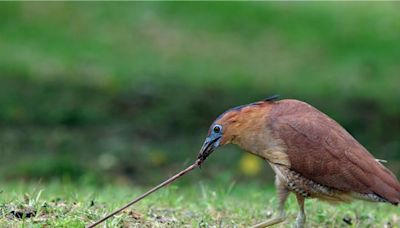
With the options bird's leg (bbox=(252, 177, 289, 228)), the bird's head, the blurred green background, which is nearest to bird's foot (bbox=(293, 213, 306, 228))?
bird's leg (bbox=(252, 177, 289, 228))

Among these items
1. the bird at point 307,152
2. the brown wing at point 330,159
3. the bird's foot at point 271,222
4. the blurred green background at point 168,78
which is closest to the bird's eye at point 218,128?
the bird at point 307,152

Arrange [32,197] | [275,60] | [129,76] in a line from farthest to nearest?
[275,60] → [129,76] → [32,197]

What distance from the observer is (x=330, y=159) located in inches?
212

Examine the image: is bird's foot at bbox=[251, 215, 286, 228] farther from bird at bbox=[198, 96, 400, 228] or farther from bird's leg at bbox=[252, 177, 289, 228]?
bird at bbox=[198, 96, 400, 228]

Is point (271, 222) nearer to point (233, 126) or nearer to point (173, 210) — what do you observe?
point (233, 126)

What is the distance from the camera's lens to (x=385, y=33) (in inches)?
597

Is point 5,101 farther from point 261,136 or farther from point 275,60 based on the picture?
point 261,136

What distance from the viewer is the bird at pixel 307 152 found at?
537 cm

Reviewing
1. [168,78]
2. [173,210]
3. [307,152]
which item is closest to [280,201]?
[307,152]

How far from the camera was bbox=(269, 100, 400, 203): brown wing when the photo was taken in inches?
211

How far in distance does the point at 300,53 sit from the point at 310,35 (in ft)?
1.93

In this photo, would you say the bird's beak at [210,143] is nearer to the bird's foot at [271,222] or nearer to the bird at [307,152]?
the bird at [307,152]

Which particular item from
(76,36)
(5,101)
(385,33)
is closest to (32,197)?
(5,101)

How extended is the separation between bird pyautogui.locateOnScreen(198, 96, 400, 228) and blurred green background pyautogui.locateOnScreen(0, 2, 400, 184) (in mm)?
3684
